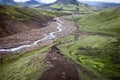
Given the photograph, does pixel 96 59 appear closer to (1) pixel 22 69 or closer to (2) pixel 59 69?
(2) pixel 59 69

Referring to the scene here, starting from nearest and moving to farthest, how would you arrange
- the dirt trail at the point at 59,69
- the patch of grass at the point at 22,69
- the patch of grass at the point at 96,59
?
the dirt trail at the point at 59,69
the patch of grass at the point at 22,69
the patch of grass at the point at 96,59

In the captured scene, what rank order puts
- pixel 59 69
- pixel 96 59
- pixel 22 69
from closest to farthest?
pixel 59 69, pixel 22 69, pixel 96 59

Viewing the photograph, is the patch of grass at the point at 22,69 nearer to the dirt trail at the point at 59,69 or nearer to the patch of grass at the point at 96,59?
the dirt trail at the point at 59,69

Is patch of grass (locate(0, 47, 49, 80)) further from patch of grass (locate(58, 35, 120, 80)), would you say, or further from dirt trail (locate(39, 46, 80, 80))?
patch of grass (locate(58, 35, 120, 80))

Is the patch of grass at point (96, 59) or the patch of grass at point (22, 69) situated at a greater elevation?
the patch of grass at point (22, 69)

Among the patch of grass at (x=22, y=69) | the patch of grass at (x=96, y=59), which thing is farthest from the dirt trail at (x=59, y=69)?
the patch of grass at (x=96, y=59)

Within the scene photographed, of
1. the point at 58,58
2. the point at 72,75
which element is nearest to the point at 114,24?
the point at 58,58

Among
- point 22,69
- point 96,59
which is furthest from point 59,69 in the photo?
point 96,59

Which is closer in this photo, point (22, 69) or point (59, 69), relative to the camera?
point (59, 69)

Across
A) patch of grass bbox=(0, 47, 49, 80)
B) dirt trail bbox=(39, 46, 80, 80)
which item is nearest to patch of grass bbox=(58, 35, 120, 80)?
dirt trail bbox=(39, 46, 80, 80)
